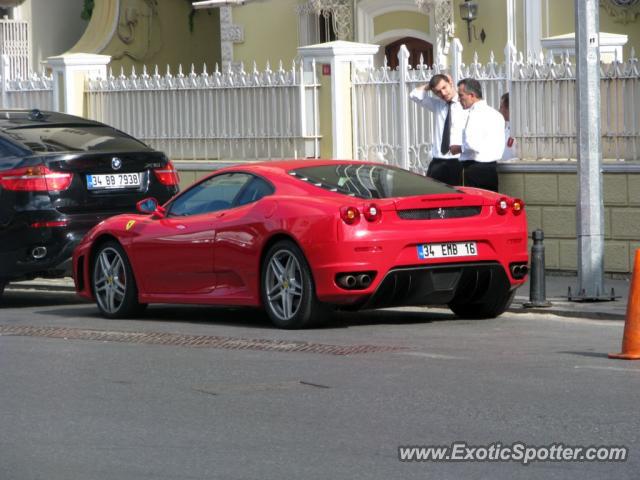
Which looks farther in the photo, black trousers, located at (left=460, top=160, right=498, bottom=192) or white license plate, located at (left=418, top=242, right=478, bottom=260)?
black trousers, located at (left=460, top=160, right=498, bottom=192)

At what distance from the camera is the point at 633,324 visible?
10.4m

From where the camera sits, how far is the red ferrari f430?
12.1m

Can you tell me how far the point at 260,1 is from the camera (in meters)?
27.5

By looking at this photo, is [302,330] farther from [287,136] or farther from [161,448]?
[287,136]

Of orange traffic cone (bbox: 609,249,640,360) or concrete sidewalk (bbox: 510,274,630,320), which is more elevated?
orange traffic cone (bbox: 609,249,640,360)

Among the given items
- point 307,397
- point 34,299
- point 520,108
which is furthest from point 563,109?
point 307,397

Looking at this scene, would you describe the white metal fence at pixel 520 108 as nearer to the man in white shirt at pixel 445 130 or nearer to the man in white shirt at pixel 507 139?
the man in white shirt at pixel 507 139

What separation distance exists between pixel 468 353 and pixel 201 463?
3.76 meters

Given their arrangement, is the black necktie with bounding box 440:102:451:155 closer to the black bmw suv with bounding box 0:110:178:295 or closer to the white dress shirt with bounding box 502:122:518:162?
the white dress shirt with bounding box 502:122:518:162

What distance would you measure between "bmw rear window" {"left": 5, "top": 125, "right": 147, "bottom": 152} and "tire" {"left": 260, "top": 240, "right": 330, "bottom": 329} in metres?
3.78

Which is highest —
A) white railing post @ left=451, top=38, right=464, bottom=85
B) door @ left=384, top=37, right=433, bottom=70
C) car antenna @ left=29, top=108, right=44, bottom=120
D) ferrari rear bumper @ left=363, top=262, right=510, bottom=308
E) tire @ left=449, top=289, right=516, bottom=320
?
door @ left=384, top=37, right=433, bottom=70

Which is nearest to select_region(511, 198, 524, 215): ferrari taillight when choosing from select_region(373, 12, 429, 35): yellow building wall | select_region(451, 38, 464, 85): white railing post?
select_region(451, 38, 464, 85): white railing post

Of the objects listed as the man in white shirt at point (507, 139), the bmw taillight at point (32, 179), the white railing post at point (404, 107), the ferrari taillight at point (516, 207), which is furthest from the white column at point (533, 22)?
the ferrari taillight at point (516, 207)

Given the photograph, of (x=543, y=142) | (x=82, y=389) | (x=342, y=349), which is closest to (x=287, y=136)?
(x=543, y=142)
